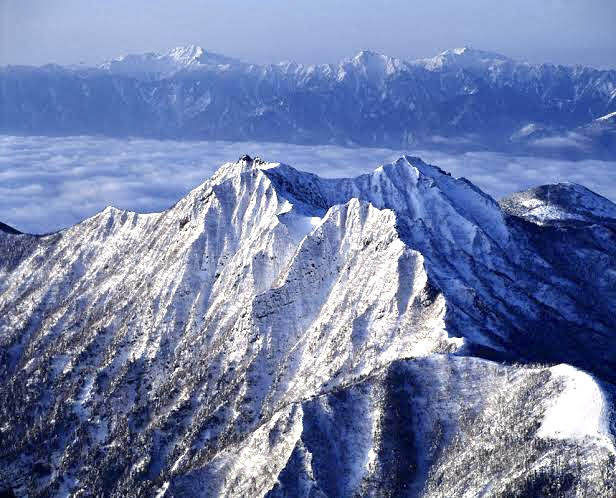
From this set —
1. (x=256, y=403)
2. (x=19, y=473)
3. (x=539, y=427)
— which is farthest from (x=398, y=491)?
(x=19, y=473)

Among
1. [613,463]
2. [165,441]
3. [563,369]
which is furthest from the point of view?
[165,441]

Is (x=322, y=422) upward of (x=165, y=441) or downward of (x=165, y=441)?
upward

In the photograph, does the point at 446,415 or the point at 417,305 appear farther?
the point at 417,305

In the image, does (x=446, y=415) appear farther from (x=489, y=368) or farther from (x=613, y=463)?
(x=613, y=463)

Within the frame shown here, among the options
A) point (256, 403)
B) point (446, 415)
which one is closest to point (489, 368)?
point (446, 415)

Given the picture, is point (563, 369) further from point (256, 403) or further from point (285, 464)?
point (256, 403)

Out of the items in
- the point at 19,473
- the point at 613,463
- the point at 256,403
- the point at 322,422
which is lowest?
the point at 19,473

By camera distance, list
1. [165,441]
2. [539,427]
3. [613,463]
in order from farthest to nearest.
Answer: [165,441]
[539,427]
[613,463]

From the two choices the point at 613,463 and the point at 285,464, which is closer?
the point at 613,463

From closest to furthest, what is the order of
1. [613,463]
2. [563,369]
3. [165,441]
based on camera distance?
[613,463]
[563,369]
[165,441]
